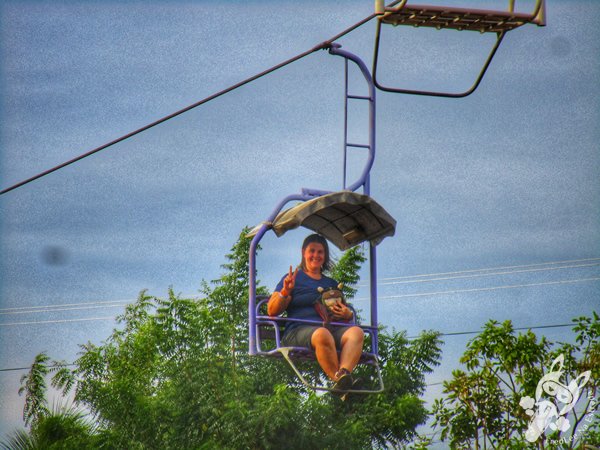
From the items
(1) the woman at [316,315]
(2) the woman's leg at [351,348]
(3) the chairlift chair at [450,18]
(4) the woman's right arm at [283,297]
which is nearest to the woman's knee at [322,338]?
(1) the woman at [316,315]

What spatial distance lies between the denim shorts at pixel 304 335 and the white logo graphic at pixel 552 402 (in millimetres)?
5492

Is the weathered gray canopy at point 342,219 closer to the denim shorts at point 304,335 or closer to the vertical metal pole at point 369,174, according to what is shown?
the vertical metal pole at point 369,174

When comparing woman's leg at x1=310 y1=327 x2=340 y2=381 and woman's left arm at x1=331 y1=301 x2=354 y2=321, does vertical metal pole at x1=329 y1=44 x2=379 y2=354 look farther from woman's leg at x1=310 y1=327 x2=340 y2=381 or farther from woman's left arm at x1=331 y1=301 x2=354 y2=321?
woman's leg at x1=310 y1=327 x2=340 y2=381

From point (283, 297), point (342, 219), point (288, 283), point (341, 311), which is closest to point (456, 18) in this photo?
point (288, 283)

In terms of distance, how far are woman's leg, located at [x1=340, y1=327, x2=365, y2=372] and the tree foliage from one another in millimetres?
6841

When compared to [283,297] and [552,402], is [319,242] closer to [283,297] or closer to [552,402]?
[283,297]

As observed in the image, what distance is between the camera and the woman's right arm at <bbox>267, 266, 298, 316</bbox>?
8.80 metres

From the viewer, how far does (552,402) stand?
13.9 metres

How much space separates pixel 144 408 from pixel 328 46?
8.18m

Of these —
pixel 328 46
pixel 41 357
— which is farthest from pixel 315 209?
pixel 41 357

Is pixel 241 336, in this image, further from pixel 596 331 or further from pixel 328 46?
pixel 328 46

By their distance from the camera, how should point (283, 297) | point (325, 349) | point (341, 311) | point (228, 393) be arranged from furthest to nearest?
point (228, 393)
point (341, 311)
point (283, 297)
point (325, 349)

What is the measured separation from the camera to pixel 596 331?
14.3m

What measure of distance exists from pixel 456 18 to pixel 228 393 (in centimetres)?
1069
